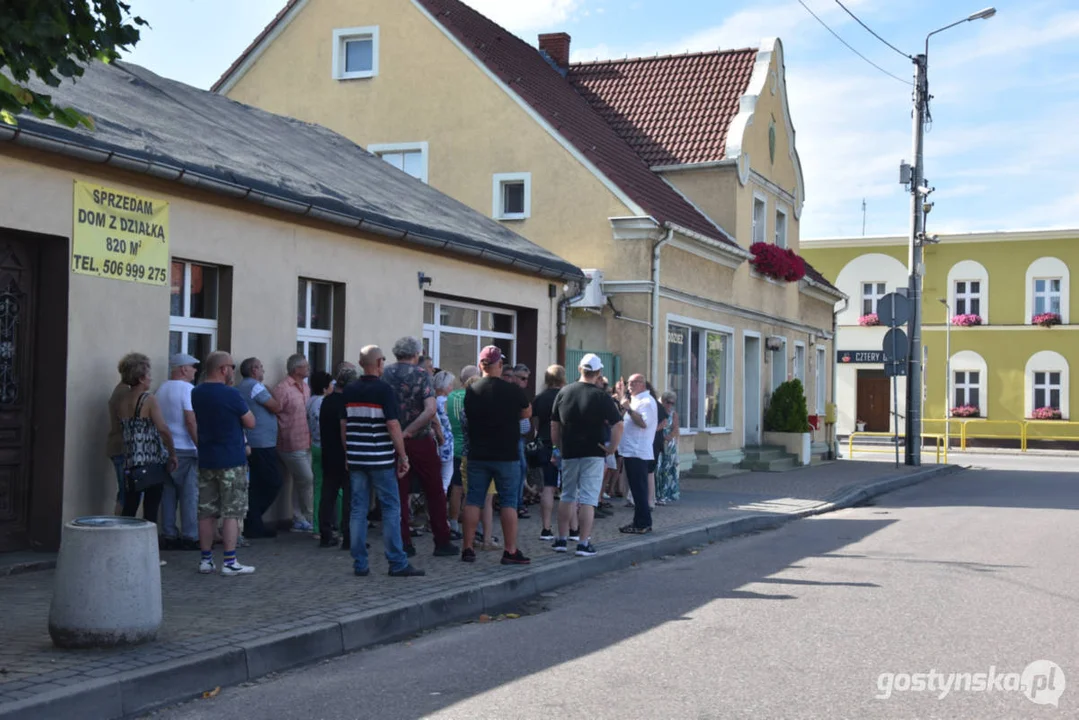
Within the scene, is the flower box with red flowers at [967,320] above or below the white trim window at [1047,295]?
below

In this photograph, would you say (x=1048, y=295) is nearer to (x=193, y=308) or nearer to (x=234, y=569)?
(x=193, y=308)

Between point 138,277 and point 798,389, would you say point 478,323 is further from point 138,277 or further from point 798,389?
point 798,389

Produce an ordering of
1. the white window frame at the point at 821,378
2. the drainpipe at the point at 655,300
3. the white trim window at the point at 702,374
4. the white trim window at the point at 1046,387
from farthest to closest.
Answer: the white trim window at the point at 1046,387, the white window frame at the point at 821,378, the white trim window at the point at 702,374, the drainpipe at the point at 655,300

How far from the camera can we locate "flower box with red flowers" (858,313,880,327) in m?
49.0

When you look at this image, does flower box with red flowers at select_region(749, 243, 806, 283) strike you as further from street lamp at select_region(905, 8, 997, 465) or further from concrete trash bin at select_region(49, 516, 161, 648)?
concrete trash bin at select_region(49, 516, 161, 648)

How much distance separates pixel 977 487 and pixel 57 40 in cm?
2047

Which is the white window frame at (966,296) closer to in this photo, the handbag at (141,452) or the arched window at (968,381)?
the arched window at (968,381)

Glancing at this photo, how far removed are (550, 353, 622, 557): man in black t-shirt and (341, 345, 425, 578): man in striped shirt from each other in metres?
2.09

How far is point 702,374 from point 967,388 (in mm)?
27362

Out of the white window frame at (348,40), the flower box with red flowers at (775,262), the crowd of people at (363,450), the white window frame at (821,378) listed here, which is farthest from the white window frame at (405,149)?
the white window frame at (821,378)

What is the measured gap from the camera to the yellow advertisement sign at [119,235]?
991cm

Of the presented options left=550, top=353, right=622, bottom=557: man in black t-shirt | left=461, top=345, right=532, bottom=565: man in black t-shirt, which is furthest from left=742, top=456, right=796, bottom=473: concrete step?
left=461, top=345, right=532, bottom=565: man in black t-shirt

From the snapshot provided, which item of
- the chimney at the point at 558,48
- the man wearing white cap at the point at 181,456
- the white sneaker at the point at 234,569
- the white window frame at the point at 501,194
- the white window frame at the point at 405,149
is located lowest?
the white sneaker at the point at 234,569

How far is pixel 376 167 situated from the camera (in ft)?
59.7
